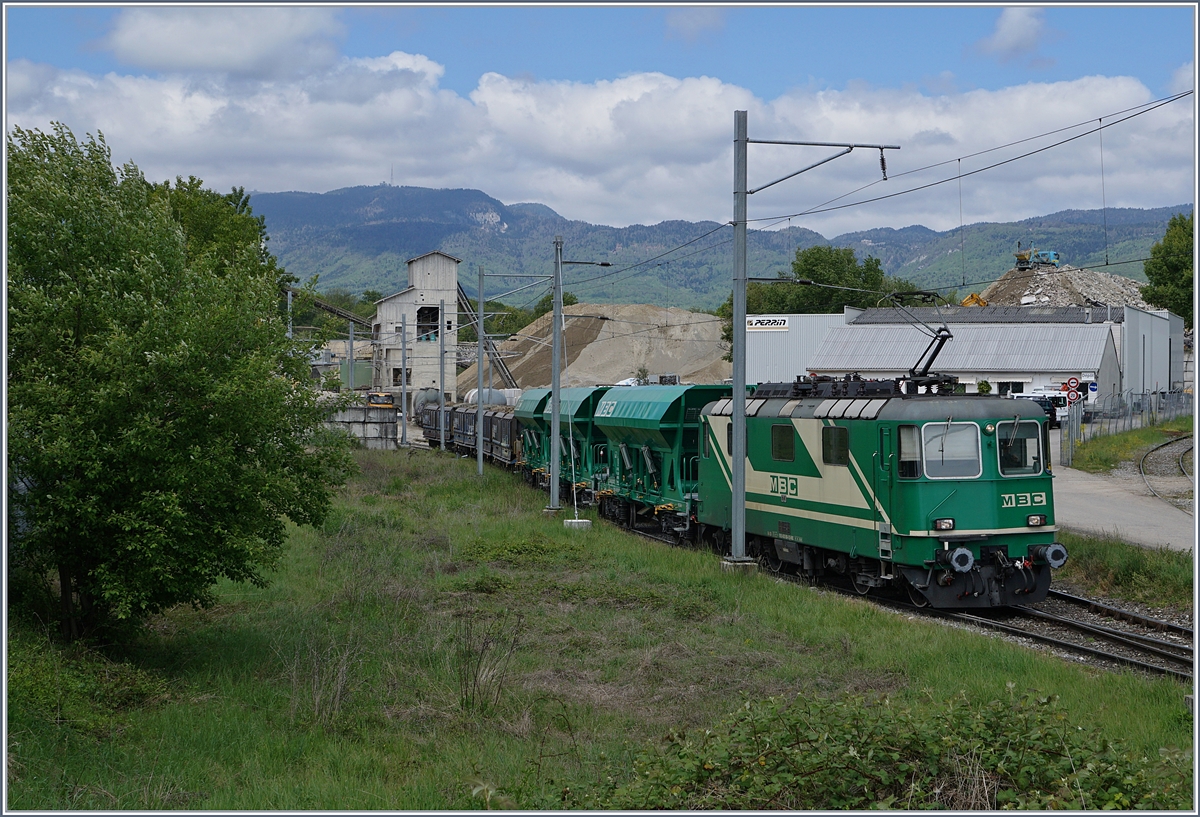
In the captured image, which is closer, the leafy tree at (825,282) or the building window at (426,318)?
the building window at (426,318)

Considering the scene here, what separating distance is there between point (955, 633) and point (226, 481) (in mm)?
9180

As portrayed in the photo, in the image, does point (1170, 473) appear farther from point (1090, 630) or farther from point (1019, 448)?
point (1090, 630)

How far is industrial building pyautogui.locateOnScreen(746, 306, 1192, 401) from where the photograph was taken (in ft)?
209

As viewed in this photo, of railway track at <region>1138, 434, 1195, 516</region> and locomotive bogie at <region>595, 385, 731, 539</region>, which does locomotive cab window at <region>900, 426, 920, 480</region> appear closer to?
locomotive bogie at <region>595, 385, 731, 539</region>

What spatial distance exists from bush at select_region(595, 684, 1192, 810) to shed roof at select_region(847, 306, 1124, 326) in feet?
200

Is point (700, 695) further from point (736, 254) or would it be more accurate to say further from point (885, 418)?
point (736, 254)

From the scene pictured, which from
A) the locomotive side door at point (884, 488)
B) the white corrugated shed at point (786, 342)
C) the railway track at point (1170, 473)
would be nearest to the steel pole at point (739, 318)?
the locomotive side door at point (884, 488)

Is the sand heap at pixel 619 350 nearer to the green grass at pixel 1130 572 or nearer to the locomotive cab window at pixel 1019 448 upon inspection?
the green grass at pixel 1130 572

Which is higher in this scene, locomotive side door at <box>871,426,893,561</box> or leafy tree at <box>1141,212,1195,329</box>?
leafy tree at <box>1141,212,1195,329</box>

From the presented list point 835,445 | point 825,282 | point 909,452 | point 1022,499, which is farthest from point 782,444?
point 825,282

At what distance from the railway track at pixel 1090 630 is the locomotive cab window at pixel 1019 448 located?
2.16m

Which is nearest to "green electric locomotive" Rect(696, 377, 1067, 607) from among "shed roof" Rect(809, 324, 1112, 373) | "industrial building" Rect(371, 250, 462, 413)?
"shed roof" Rect(809, 324, 1112, 373)

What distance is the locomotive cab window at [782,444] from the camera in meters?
17.5

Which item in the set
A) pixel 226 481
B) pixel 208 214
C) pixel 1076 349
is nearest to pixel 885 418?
pixel 226 481
